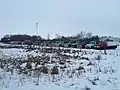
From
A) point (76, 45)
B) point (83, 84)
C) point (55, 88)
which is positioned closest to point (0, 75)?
point (55, 88)

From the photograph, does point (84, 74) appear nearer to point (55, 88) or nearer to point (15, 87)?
point (55, 88)

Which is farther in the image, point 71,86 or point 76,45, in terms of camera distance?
point 76,45

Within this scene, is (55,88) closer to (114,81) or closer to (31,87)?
(31,87)

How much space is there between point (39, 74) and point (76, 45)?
101 ft

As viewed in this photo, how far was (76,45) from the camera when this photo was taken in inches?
1698

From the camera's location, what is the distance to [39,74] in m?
12.7

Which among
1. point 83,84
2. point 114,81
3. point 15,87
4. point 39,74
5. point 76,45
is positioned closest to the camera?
point 15,87

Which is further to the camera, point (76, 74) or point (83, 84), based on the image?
point (76, 74)

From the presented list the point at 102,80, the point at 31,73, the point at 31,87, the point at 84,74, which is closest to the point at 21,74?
the point at 31,73

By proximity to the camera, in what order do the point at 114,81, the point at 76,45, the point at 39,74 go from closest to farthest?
the point at 114,81, the point at 39,74, the point at 76,45

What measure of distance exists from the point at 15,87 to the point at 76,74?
4.06 metres

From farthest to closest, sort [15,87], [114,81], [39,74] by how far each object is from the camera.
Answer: [39,74] < [114,81] < [15,87]

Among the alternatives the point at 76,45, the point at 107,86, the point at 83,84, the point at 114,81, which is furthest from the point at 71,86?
the point at 76,45

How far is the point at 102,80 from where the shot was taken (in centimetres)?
1180
